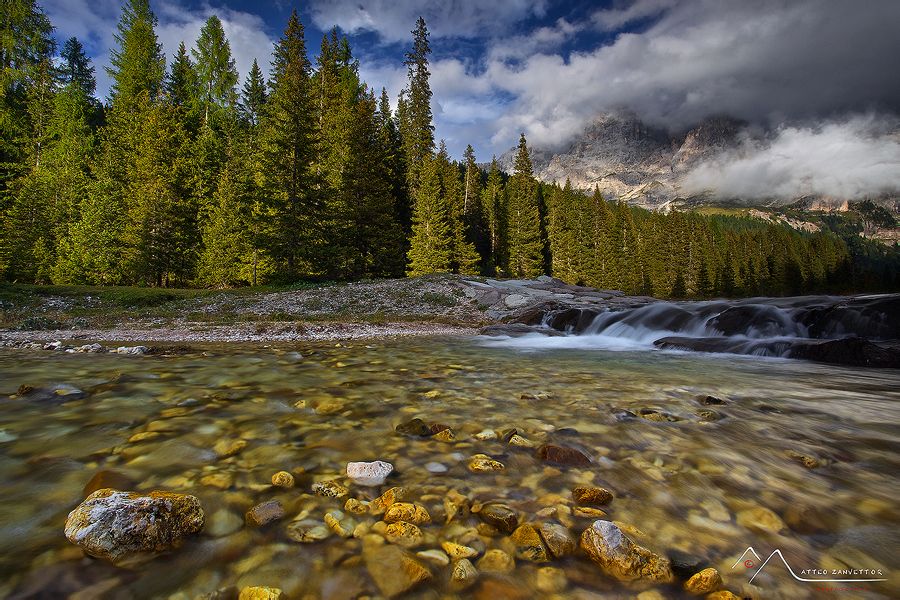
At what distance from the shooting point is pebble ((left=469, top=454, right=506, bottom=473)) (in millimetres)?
2816

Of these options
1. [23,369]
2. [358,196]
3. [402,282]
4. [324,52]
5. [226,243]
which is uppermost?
[324,52]

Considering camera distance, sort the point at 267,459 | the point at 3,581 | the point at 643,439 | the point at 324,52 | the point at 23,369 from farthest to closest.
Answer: the point at 324,52, the point at 23,369, the point at 643,439, the point at 267,459, the point at 3,581

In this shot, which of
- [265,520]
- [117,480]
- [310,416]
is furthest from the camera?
[310,416]

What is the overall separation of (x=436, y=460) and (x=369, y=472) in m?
0.54

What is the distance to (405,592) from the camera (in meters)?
1.63

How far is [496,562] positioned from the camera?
1.84 meters

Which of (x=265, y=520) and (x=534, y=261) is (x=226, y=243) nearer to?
(x=265, y=520)

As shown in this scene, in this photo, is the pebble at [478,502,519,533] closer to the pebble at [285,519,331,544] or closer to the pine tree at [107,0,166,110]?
the pebble at [285,519,331,544]

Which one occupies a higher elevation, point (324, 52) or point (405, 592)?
point (324, 52)

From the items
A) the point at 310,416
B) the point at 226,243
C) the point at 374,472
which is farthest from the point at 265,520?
the point at 226,243

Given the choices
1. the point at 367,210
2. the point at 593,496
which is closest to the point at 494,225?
the point at 367,210

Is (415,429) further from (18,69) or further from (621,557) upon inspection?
(18,69)

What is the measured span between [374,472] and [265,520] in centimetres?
72

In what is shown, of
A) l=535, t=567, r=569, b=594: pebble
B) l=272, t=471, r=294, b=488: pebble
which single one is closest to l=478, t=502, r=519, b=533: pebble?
l=535, t=567, r=569, b=594: pebble
